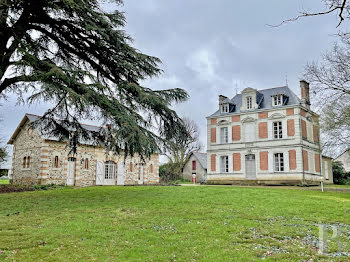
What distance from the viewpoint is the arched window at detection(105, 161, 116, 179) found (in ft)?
81.3

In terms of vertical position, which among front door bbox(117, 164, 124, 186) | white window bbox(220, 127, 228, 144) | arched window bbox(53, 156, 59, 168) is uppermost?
white window bbox(220, 127, 228, 144)

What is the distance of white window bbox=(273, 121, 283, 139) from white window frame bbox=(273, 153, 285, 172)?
1.29 meters

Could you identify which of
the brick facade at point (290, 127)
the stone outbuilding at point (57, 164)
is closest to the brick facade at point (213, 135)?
the brick facade at point (290, 127)

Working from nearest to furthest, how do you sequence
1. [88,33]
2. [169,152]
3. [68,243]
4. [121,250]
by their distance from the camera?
[121,250], [68,243], [169,152], [88,33]

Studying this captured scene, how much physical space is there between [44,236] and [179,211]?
3.69 m

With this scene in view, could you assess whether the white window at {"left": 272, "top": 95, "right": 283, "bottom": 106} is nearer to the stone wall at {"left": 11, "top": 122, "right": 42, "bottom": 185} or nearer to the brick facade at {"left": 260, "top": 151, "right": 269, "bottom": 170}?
the brick facade at {"left": 260, "top": 151, "right": 269, "bottom": 170}

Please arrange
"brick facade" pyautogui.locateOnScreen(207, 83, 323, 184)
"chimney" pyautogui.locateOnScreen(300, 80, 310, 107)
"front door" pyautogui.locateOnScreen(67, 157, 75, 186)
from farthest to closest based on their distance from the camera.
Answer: "chimney" pyautogui.locateOnScreen(300, 80, 310, 107) < "brick facade" pyautogui.locateOnScreen(207, 83, 323, 184) < "front door" pyautogui.locateOnScreen(67, 157, 75, 186)

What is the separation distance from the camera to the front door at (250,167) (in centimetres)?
2431

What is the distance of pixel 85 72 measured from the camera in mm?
10297

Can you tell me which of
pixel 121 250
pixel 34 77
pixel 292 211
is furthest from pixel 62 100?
pixel 292 211

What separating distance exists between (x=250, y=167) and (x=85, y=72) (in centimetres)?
1713

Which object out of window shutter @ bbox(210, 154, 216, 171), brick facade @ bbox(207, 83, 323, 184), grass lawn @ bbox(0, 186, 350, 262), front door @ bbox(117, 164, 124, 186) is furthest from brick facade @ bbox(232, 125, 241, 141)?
grass lawn @ bbox(0, 186, 350, 262)

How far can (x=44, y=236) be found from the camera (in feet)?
19.8

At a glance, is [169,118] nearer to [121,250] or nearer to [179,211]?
[179,211]
